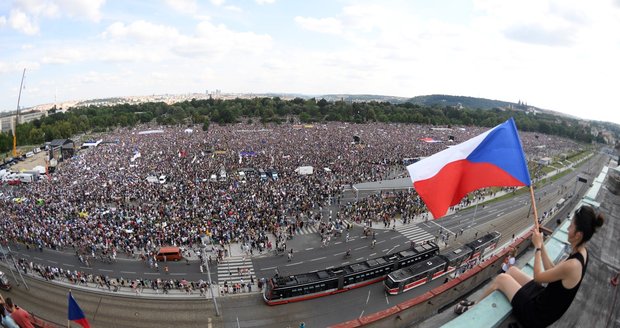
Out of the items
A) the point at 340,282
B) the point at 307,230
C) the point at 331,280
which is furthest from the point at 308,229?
the point at 331,280

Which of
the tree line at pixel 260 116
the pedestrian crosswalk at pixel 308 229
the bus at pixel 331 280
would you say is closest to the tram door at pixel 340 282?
the bus at pixel 331 280

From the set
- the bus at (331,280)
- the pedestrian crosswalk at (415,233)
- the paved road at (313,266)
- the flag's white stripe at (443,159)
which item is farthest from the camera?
the pedestrian crosswalk at (415,233)

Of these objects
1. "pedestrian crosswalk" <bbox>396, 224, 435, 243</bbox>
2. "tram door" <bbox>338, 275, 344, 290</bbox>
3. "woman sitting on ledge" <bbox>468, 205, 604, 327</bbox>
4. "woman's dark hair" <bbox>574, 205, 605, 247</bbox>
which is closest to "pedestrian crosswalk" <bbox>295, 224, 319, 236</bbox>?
"pedestrian crosswalk" <bbox>396, 224, 435, 243</bbox>

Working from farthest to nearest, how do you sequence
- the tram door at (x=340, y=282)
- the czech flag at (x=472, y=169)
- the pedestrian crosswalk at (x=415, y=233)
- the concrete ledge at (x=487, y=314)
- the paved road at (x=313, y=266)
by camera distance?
the pedestrian crosswalk at (x=415, y=233)
the tram door at (x=340, y=282)
the paved road at (x=313, y=266)
the czech flag at (x=472, y=169)
the concrete ledge at (x=487, y=314)

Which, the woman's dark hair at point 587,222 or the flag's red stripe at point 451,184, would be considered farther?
the flag's red stripe at point 451,184

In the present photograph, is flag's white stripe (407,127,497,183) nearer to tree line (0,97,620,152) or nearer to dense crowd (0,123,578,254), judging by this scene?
dense crowd (0,123,578,254)

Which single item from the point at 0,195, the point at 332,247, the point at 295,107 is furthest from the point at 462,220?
the point at 295,107

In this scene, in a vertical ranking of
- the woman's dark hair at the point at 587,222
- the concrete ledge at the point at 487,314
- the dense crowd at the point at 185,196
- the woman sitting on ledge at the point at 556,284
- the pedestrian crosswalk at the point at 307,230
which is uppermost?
the woman's dark hair at the point at 587,222

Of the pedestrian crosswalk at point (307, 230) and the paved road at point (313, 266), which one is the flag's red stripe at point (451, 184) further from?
the pedestrian crosswalk at point (307, 230)

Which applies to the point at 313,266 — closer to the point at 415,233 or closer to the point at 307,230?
the point at 307,230
